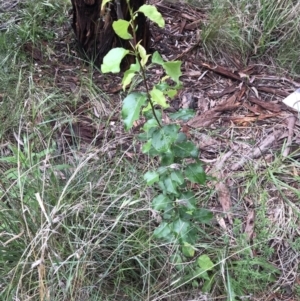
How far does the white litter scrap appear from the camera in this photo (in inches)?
106

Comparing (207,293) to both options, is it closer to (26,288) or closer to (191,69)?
(26,288)

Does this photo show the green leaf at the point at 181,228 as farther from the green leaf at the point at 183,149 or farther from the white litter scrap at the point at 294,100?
the white litter scrap at the point at 294,100

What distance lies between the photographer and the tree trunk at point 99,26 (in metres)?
2.71

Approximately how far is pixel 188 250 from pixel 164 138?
43 centimetres

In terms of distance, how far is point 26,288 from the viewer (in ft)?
6.19

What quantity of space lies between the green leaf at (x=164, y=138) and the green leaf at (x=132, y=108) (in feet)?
0.38

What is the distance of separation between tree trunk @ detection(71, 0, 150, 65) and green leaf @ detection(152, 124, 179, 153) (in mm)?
1110

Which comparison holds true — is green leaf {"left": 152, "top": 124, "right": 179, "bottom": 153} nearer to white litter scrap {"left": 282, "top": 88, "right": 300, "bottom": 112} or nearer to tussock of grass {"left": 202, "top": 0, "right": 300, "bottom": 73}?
white litter scrap {"left": 282, "top": 88, "right": 300, "bottom": 112}

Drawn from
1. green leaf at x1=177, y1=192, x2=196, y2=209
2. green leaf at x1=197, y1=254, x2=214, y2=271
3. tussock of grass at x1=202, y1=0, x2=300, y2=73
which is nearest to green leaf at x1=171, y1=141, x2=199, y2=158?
→ green leaf at x1=177, y1=192, x2=196, y2=209

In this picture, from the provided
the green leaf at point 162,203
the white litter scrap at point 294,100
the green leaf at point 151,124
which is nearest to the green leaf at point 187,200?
the green leaf at point 162,203

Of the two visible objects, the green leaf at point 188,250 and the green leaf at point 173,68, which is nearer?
the green leaf at point 173,68

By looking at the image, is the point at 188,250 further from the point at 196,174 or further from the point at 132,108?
the point at 132,108

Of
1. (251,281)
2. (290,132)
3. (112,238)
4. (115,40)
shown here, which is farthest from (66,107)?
(251,281)

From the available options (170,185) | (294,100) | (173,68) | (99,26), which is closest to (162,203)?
(170,185)
